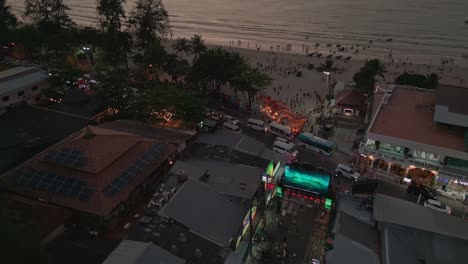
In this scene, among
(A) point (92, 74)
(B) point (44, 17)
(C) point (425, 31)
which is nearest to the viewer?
(A) point (92, 74)

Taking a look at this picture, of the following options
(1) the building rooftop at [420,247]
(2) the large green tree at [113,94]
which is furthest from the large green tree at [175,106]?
(1) the building rooftop at [420,247]

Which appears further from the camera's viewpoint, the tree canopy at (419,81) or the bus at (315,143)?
the tree canopy at (419,81)

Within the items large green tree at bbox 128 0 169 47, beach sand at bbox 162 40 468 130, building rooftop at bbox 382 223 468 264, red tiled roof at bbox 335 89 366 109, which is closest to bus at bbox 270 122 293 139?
beach sand at bbox 162 40 468 130

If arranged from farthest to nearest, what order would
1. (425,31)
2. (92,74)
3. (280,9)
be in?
(280,9) < (425,31) < (92,74)

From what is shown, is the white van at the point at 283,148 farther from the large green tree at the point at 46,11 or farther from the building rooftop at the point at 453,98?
the large green tree at the point at 46,11

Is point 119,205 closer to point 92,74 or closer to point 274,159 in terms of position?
point 274,159

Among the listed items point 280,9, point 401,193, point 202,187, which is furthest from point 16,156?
point 280,9

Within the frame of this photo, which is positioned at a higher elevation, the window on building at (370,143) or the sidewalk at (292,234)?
the window on building at (370,143)
